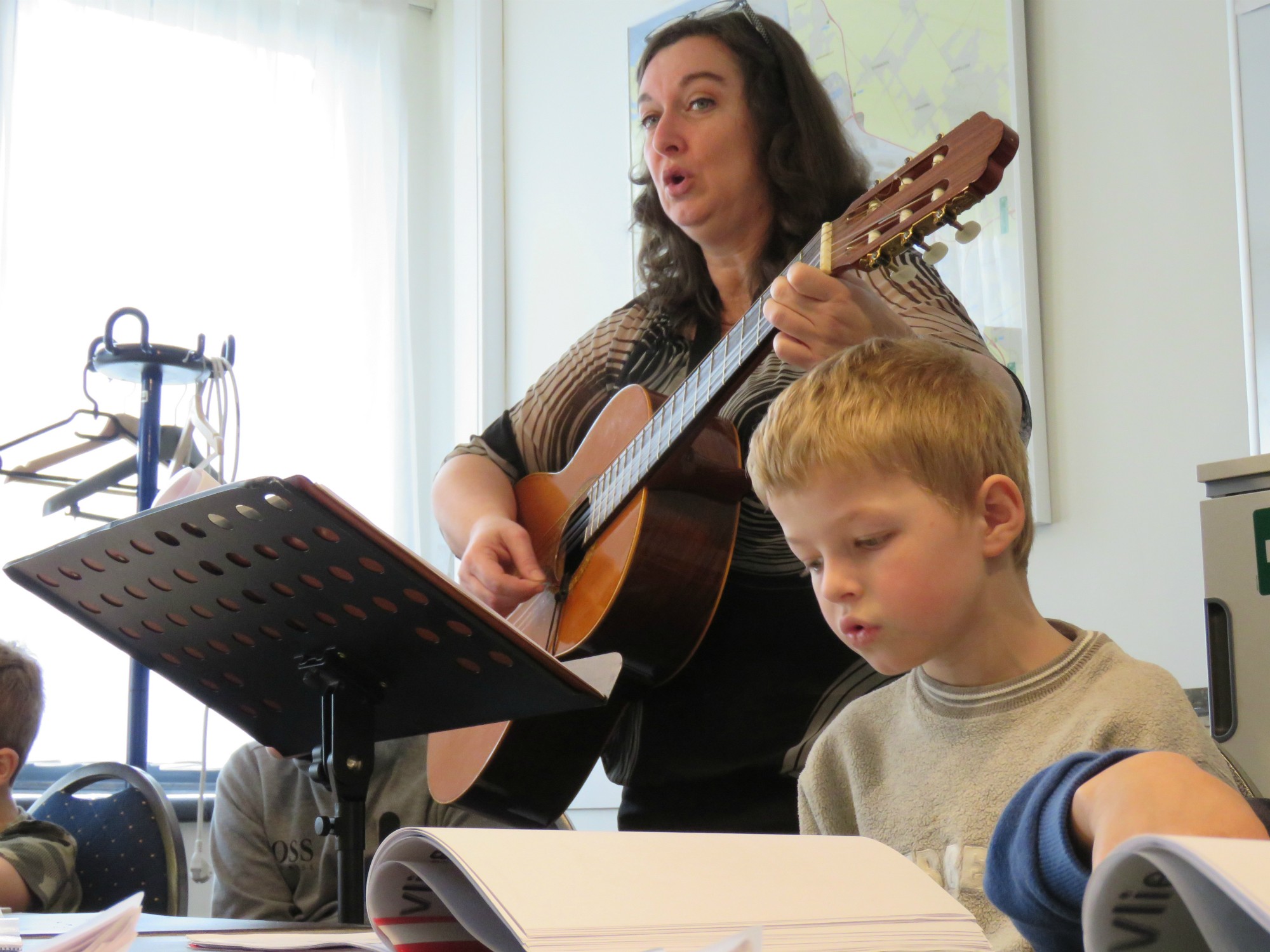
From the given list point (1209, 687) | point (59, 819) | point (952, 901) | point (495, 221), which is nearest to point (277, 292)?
point (495, 221)

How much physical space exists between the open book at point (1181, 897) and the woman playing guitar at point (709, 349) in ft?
2.70

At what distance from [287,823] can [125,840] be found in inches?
8.0

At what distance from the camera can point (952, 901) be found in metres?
0.48

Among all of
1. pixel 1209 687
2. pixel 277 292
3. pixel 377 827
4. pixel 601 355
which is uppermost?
pixel 277 292

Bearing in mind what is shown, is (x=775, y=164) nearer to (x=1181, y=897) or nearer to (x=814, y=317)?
(x=814, y=317)

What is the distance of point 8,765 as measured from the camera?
73.7 inches

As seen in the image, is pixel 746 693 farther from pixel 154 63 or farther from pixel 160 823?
pixel 154 63

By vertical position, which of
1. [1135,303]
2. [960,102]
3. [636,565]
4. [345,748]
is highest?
[960,102]

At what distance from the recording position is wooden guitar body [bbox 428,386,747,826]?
134 centimetres

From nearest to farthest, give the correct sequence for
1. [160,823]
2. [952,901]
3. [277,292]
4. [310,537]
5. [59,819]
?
[952,901] → [310,537] → [160,823] → [59,819] → [277,292]

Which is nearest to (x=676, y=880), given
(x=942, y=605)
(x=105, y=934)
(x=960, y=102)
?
(x=105, y=934)

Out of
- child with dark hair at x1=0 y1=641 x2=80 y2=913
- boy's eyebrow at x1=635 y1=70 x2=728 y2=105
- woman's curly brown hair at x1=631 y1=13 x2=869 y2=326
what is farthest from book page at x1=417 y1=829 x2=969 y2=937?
child with dark hair at x1=0 y1=641 x2=80 y2=913

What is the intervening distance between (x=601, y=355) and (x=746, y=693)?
513 millimetres

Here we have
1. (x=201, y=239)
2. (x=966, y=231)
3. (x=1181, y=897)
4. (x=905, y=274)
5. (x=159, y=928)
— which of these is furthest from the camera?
(x=201, y=239)
